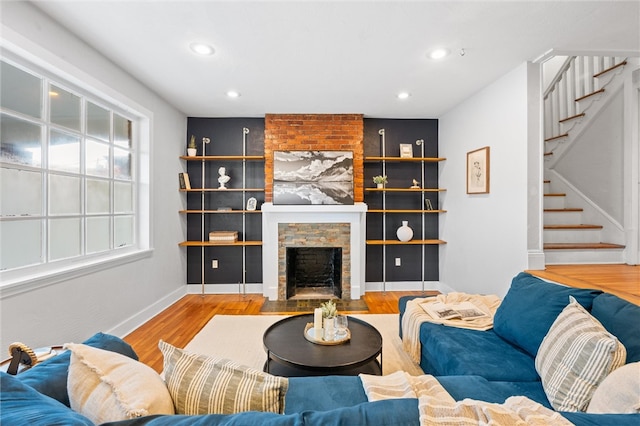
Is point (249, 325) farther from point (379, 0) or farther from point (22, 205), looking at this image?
point (379, 0)

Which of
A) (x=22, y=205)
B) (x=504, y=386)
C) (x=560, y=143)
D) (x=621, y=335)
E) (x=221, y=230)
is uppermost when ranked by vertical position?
(x=560, y=143)

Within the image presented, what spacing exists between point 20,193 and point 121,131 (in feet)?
4.34

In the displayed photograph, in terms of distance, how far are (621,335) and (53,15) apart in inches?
153

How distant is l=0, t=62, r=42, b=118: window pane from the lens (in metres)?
1.90

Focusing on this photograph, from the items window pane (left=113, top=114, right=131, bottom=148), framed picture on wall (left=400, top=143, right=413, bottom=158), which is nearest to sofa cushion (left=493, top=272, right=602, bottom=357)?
framed picture on wall (left=400, top=143, right=413, bottom=158)

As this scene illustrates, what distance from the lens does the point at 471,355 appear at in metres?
1.66

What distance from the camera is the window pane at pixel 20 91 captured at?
190 cm

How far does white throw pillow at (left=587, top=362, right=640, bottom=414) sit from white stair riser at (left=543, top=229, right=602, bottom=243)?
247 centimetres

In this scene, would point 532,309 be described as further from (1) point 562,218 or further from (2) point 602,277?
(1) point 562,218

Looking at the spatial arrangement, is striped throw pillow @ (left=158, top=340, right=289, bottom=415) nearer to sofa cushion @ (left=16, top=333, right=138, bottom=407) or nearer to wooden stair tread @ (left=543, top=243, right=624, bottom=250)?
sofa cushion @ (left=16, top=333, right=138, bottom=407)

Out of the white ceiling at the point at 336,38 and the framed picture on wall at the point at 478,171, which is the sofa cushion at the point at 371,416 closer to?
the white ceiling at the point at 336,38

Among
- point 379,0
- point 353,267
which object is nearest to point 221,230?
point 353,267

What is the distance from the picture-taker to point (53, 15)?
6.64 feet

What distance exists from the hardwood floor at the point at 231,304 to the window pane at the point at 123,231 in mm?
935
